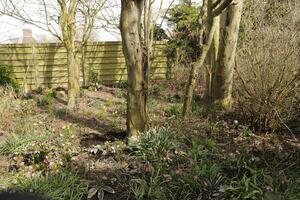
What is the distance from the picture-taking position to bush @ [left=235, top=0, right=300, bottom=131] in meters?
5.24

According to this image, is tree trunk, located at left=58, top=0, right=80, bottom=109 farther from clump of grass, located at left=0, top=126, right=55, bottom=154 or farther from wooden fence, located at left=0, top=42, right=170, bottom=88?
wooden fence, located at left=0, top=42, right=170, bottom=88

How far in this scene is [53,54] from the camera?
1263cm

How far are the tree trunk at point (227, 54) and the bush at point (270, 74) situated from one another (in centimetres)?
71

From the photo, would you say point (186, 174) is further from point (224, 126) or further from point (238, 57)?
point (238, 57)

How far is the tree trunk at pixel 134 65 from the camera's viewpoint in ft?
16.2

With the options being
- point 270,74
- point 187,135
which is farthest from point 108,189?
point 270,74

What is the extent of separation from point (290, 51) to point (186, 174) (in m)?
2.42

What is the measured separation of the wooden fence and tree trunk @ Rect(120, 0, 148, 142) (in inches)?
269

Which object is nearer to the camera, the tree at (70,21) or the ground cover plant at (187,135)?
the ground cover plant at (187,135)

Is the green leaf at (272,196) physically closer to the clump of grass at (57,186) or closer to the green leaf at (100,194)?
the green leaf at (100,194)

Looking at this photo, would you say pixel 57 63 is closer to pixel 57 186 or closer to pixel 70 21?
pixel 70 21

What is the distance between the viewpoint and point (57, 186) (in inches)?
154

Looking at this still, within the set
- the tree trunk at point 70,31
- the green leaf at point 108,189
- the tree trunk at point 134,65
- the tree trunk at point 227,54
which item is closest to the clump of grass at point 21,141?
the tree trunk at point 134,65

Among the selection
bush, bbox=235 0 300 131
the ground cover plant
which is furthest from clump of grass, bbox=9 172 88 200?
bush, bbox=235 0 300 131
